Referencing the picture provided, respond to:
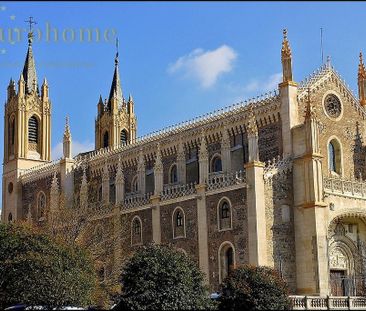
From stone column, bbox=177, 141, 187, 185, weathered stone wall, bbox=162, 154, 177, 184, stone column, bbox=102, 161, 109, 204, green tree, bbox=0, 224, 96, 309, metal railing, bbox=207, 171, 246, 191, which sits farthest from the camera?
stone column, bbox=102, 161, 109, 204

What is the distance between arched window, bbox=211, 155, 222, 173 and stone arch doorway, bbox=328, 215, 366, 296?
1009cm

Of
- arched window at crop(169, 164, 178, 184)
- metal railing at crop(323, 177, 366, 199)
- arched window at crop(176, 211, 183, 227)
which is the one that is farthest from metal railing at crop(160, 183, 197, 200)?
metal railing at crop(323, 177, 366, 199)

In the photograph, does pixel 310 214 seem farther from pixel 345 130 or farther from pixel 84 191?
pixel 84 191

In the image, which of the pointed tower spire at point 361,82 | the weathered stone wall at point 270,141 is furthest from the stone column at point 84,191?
the pointed tower spire at point 361,82

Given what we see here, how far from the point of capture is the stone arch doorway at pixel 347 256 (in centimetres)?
4681

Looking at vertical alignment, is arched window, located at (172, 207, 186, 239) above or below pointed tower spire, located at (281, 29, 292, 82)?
below

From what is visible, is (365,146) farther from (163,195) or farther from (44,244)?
(44,244)

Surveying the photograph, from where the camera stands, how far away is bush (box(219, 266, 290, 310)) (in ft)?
106

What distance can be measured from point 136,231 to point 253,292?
23346mm

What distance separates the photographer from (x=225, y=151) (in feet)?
170

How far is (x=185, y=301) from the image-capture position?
2970 cm

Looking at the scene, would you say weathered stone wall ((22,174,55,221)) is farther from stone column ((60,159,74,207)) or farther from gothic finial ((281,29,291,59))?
gothic finial ((281,29,291,59))

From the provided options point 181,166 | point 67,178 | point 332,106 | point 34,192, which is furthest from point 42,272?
point 34,192

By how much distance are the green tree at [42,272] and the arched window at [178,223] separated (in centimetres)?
1222
